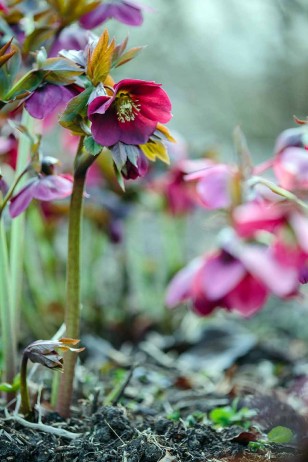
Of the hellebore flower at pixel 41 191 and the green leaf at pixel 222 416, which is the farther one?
the green leaf at pixel 222 416

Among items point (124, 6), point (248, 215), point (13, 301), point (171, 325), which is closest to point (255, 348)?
point (171, 325)

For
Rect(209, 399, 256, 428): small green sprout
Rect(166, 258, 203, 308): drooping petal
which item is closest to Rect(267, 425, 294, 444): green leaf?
Rect(209, 399, 256, 428): small green sprout

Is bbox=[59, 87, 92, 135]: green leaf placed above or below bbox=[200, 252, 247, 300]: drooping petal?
above

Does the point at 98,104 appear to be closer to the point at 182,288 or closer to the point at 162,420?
the point at 182,288

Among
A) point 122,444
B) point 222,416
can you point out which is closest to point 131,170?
point 122,444

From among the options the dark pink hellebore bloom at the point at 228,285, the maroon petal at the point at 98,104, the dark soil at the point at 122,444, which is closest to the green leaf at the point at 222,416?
the dark soil at the point at 122,444

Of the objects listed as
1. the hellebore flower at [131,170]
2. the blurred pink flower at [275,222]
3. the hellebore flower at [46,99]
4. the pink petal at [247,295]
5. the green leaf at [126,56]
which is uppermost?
the green leaf at [126,56]

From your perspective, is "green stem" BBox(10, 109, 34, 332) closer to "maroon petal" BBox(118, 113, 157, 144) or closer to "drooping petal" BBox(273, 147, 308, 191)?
"maroon petal" BBox(118, 113, 157, 144)

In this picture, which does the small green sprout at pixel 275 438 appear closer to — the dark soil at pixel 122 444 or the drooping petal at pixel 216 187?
the dark soil at pixel 122 444
